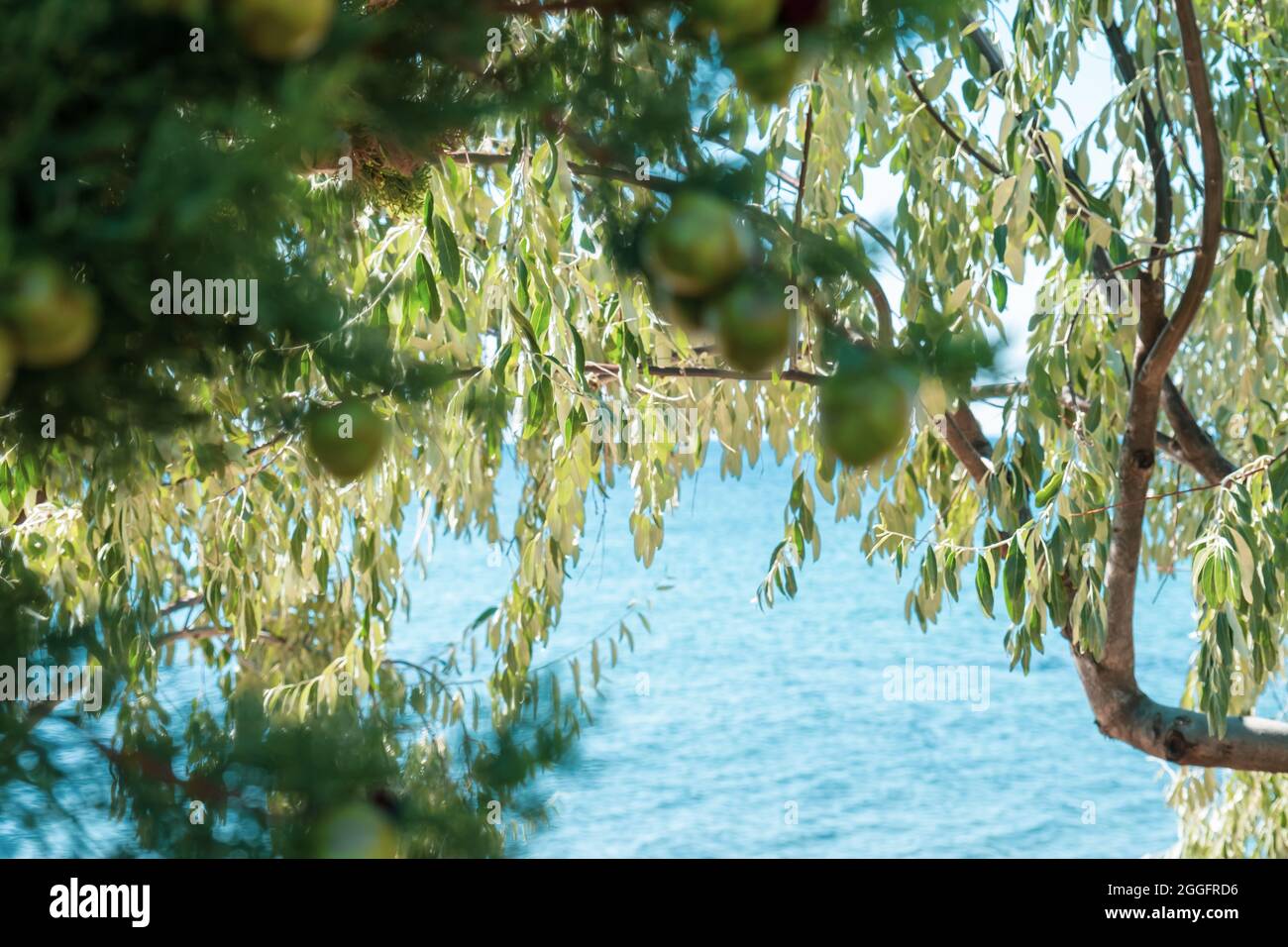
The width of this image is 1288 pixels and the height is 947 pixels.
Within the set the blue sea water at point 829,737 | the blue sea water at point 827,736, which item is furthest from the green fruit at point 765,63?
the blue sea water at point 829,737

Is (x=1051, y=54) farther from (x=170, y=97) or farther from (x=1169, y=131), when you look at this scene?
(x=170, y=97)

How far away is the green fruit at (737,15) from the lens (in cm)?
49

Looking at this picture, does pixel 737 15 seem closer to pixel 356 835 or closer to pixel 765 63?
pixel 765 63

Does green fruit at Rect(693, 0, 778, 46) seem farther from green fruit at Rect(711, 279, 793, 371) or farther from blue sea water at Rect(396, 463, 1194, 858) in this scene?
blue sea water at Rect(396, 463, 1194, 858)

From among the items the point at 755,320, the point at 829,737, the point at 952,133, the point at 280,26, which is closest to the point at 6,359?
the point at 280,26

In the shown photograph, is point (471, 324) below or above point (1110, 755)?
above

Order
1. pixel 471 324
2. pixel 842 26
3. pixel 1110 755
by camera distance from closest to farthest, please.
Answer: pixel 842 26 < pixel 471 324 < pixel 1110 755

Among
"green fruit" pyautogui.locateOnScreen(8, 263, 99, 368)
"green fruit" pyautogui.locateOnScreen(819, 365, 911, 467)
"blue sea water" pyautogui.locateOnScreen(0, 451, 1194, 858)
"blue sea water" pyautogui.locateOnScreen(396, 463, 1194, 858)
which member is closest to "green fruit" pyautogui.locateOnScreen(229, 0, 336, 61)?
"green fruit" pyautogui.locateOnScreen(8, 263, 99, 368)

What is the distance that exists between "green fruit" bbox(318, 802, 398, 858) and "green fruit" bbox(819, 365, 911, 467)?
0.71 feet

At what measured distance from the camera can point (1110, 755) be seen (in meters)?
17.2
